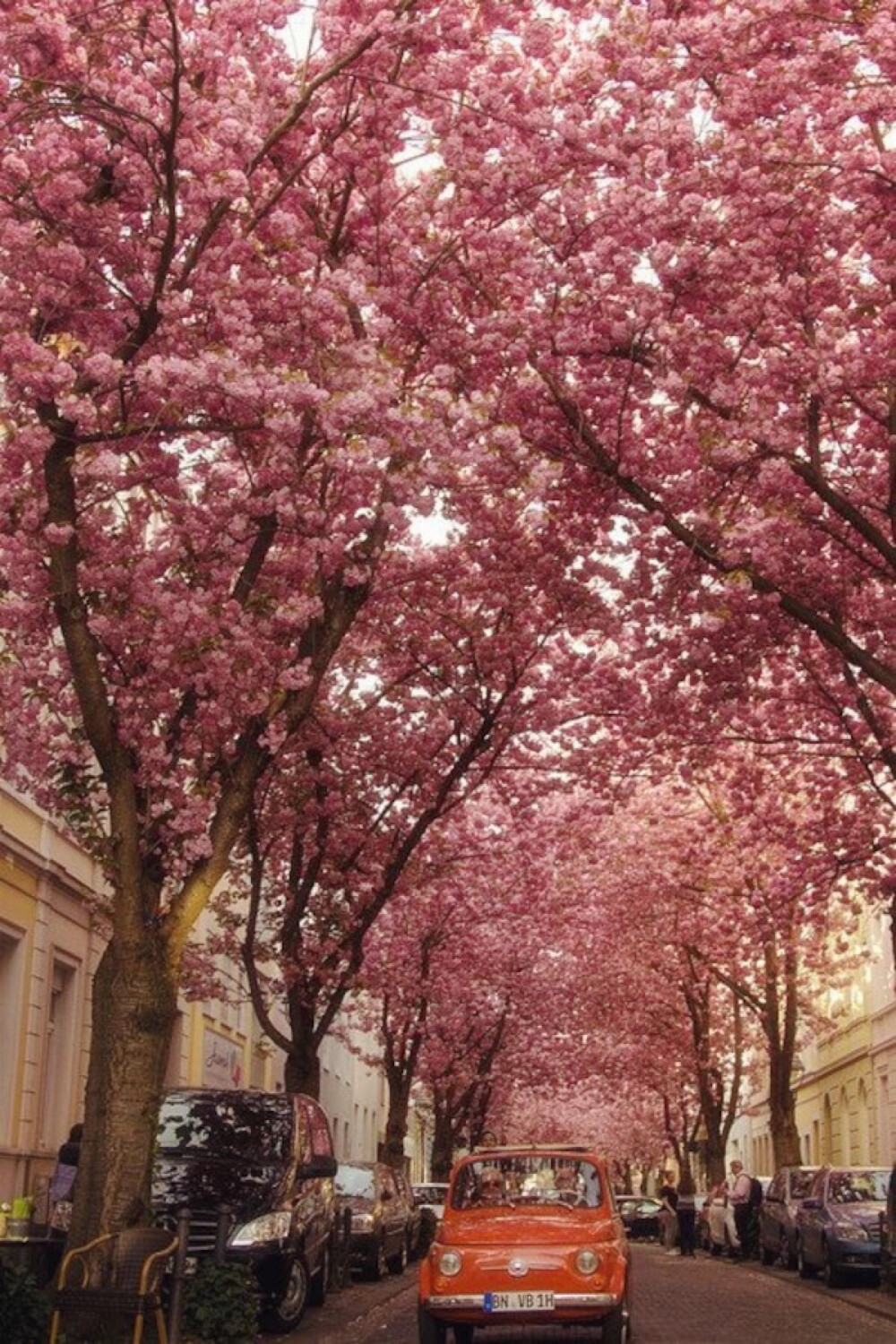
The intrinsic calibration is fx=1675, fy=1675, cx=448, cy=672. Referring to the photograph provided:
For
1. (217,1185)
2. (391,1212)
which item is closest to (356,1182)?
(391,1212)

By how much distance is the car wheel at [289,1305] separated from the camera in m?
14.2

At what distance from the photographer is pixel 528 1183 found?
43.2 ft

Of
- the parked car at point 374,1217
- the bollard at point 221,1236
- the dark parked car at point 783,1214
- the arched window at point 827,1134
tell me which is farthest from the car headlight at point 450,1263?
the arched window at point 827,1134

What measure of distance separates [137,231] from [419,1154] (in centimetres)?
7352

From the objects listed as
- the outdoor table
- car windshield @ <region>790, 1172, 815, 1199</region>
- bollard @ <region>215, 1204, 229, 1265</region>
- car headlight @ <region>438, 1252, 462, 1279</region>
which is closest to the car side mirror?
car headlight @ <region>438, 1252, 462, 1279</region>

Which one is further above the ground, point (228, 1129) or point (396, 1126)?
point (396, 1126)

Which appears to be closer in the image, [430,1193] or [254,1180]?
[254,1180]

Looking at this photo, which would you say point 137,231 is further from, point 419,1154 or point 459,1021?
point 419,1154

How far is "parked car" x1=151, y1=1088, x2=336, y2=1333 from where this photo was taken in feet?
45.2

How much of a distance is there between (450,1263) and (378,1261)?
459 inches

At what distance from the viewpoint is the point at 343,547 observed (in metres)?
13.3

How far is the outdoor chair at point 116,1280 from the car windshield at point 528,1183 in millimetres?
3359

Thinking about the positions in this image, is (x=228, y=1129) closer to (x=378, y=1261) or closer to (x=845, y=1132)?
(x=378, y=1261)

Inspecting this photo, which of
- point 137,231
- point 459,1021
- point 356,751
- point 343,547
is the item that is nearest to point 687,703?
point 356,751
